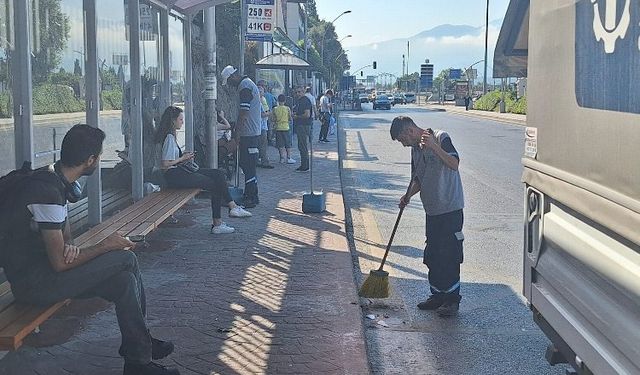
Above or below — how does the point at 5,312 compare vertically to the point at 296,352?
above

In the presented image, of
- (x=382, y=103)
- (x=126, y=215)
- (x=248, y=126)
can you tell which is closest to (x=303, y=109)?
(x=248, y=126)

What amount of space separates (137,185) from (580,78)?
22.2ft

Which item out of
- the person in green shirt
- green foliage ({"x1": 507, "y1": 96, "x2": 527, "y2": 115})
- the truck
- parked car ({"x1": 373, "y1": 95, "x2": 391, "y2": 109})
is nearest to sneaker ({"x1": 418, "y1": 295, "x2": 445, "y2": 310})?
the truck

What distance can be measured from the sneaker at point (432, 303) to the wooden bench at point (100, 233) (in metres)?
2.41

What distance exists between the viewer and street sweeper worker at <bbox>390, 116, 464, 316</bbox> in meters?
6.04

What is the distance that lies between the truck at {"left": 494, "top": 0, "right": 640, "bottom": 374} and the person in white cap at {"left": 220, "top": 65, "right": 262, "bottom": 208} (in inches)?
294

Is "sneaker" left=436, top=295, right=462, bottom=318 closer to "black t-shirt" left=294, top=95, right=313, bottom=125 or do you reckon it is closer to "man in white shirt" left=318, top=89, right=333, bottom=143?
"black t-shirt" left=294, top=95, right=313, bottom=125

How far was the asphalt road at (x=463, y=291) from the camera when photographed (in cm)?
539

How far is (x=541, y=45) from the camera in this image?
3.75 m

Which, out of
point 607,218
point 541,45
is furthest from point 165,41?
point 607,218

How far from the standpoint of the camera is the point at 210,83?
1087cm

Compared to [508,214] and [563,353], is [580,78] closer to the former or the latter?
[563,353]

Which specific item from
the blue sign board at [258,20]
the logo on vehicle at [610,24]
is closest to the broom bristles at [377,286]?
the logo on vehicle at [610,24]

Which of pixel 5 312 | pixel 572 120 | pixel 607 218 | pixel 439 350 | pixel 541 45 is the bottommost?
pixel 439 350
